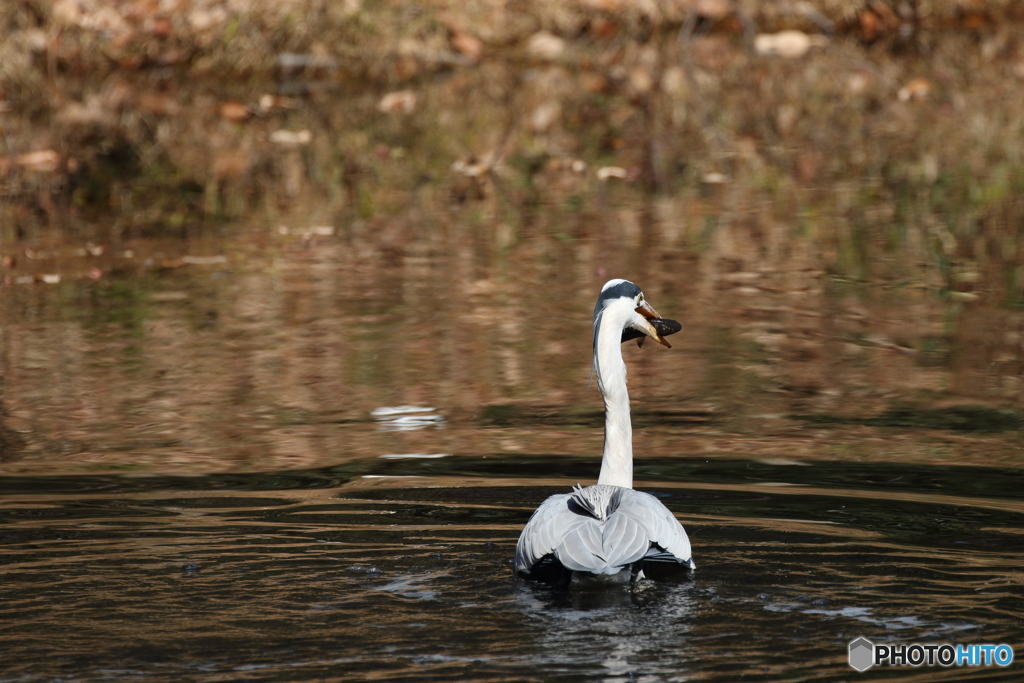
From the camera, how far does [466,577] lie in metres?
5.42

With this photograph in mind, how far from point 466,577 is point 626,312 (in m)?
1.32

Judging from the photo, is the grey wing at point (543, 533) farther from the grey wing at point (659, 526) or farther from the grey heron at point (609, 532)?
the grey wing at point (659, 526)

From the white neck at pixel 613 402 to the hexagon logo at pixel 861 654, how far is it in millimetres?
1447

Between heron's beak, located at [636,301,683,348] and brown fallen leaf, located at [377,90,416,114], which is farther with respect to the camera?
brown fallen leaf, located at [377,90,416,114]

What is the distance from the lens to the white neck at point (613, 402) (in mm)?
5844

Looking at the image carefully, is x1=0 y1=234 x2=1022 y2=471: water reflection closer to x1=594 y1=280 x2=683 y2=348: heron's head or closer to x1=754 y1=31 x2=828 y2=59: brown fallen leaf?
x1=594 y1=280 x2=683 y2=348: heron's head

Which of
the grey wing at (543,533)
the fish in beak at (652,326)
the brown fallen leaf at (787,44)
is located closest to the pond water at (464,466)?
the grey wing at (543,533)

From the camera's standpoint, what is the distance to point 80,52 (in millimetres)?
19797

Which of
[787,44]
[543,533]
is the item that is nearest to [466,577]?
[543,533]

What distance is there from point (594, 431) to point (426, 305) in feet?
8.81

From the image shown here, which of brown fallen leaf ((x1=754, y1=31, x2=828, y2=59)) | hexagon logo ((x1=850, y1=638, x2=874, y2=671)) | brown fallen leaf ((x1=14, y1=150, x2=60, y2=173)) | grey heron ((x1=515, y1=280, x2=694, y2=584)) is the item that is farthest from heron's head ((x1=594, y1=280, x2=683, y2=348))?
brown fallen leaf ((x1=754, y1=31, x2=828, y2=59))

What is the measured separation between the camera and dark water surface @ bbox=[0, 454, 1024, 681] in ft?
15.0

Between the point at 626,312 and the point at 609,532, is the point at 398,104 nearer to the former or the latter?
the point at 626,312

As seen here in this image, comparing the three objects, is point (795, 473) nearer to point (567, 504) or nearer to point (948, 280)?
point (567, 504)
